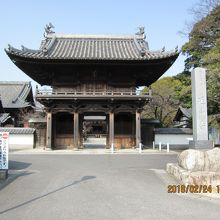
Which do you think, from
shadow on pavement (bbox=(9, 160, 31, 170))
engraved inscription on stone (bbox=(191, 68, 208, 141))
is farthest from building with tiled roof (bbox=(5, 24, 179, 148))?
engraved inscription on stone (bbox=(191, 68, 208, 141))

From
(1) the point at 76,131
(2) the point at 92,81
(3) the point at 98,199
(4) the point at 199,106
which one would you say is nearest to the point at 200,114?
(4) the point at 199,106

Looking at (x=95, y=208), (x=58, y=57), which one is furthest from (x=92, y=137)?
(x=95, y=208)

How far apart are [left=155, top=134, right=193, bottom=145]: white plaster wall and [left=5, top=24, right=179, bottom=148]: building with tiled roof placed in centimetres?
383

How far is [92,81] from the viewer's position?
2856 centimetres

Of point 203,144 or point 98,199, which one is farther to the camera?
point 203,144

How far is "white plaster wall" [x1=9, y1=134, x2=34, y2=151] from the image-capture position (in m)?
31.1

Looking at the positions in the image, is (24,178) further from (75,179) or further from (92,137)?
(92,137)

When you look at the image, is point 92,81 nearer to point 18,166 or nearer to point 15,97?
point 18,166

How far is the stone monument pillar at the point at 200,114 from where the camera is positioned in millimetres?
11945

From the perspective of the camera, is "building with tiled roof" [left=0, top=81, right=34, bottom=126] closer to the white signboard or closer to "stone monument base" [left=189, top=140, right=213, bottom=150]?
the white signboard

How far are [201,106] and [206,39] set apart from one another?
14974 millimetres

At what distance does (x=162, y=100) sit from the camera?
48938 millimetres

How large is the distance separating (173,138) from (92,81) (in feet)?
32.4
